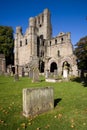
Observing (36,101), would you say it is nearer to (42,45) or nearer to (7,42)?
(42,45)

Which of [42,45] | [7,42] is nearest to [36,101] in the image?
[42,45]

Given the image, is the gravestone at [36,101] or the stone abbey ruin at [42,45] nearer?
the gravestone at [36,101]

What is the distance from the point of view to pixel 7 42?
5022cm

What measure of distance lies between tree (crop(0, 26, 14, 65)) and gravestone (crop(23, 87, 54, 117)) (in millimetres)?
42896

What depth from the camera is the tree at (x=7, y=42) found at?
155 ft

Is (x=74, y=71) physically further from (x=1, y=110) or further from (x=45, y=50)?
(x=1, y=110)

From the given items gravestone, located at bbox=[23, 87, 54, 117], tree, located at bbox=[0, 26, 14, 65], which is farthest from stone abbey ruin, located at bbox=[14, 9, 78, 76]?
gravestone, located at bbox=[23, 87, 54, 117]

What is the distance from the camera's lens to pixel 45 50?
166ft

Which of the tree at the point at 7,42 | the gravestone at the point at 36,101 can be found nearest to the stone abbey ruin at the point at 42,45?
the tree at the point at 7,42

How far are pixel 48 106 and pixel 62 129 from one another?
186 cm

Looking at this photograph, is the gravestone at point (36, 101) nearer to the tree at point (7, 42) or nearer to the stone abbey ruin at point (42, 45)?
the stone abbey ruin at point (42, 45)

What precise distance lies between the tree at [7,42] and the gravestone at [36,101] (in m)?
42.9

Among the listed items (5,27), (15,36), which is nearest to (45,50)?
(15,36)

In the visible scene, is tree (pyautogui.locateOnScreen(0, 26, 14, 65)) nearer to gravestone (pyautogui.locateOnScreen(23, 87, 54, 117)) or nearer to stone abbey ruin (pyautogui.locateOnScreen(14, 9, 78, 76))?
stone abbey ruin (pyautogui.locateOnScreen(14, 9, 78, 76))
